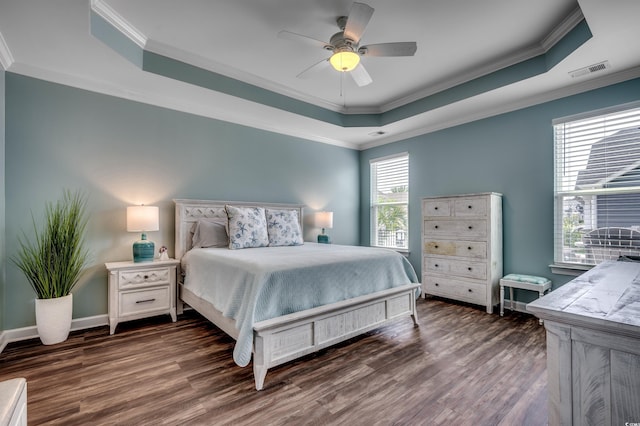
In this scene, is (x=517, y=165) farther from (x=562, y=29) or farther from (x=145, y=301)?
(x=145, y=301)

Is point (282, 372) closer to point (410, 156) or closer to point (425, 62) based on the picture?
point (425, 62)

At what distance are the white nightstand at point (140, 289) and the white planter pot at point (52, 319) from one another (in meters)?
0.36

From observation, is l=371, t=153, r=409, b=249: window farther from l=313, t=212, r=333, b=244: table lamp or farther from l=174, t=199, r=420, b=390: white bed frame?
l=174, t=199, r=420, b=390: white bed frame

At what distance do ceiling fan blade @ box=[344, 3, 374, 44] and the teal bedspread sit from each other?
185 centimetres

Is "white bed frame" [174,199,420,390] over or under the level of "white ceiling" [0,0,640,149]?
under

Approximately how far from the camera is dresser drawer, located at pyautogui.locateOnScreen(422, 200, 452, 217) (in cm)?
405

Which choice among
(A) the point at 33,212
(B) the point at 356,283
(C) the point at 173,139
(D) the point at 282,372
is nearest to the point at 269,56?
(C) the point at 173,139

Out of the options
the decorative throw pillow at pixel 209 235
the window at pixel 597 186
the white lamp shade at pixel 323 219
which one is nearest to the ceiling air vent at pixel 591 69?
the window at pixel 597 186

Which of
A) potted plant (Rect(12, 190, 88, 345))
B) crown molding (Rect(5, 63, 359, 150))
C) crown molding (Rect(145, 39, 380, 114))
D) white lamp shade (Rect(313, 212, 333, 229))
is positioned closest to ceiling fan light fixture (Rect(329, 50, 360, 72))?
crown molding (Rect(145, 39, 380, 114))

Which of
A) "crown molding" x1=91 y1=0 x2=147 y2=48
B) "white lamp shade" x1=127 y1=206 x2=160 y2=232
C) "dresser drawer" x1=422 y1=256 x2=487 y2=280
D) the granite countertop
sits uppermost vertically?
"crown molding" x1=91 y1=0 x2=147 y2=48

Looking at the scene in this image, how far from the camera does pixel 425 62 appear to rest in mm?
3266

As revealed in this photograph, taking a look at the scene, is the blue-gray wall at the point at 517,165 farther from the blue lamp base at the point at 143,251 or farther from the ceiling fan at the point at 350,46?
the blue lamp base at the point at 143,251

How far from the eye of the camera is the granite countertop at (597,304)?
888 millimetres

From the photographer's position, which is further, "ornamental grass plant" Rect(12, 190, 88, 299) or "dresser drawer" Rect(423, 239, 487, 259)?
"dresser drawer" Rect(423, 239, 487, 259)
